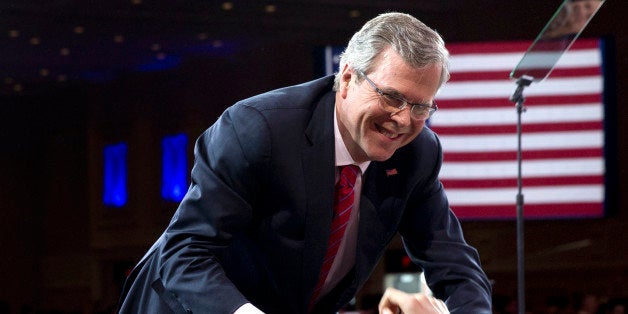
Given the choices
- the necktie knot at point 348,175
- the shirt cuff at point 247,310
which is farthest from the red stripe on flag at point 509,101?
the shirt cuff at point 247,310

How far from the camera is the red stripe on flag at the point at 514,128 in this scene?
727 cm

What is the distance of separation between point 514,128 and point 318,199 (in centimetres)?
571

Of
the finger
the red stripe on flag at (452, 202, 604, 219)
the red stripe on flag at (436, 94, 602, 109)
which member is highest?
the finger

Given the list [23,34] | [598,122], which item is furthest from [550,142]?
[23,34]

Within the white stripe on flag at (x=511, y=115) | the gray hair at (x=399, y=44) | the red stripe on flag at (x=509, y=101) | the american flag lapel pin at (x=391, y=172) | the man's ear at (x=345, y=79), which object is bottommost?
the white stripe on flag at (x=511, y=115)

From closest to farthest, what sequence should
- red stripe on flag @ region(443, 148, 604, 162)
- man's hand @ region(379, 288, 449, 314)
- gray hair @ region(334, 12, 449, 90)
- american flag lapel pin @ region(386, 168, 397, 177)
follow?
man's hand @ region(379, 288, 449, 314) → gray hair @ region(334, 12, 449, 90) → american flag lapel pin @ region(386, 168, 397, 177) → red stripe on flag @ region(443, 148, 604, 162)

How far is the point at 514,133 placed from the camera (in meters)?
7.27

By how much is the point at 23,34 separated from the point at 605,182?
4592 millimetres

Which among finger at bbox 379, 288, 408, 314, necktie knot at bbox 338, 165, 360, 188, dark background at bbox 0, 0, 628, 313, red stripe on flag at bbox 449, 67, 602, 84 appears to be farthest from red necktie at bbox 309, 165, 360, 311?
dark background at bbox 0, 0, 628, 313

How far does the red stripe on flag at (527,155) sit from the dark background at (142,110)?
23 centimetres

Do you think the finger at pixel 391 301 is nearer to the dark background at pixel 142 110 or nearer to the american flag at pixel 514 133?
the american flag at pixel 514 133

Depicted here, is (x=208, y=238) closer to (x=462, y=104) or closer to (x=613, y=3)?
(x=462, y=104)

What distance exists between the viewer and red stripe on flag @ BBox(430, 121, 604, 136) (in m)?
7.27

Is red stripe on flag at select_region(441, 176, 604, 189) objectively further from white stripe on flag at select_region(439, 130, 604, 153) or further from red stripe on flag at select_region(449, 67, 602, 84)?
red stripe on flag at select_region(449, 67, 602, 84)
